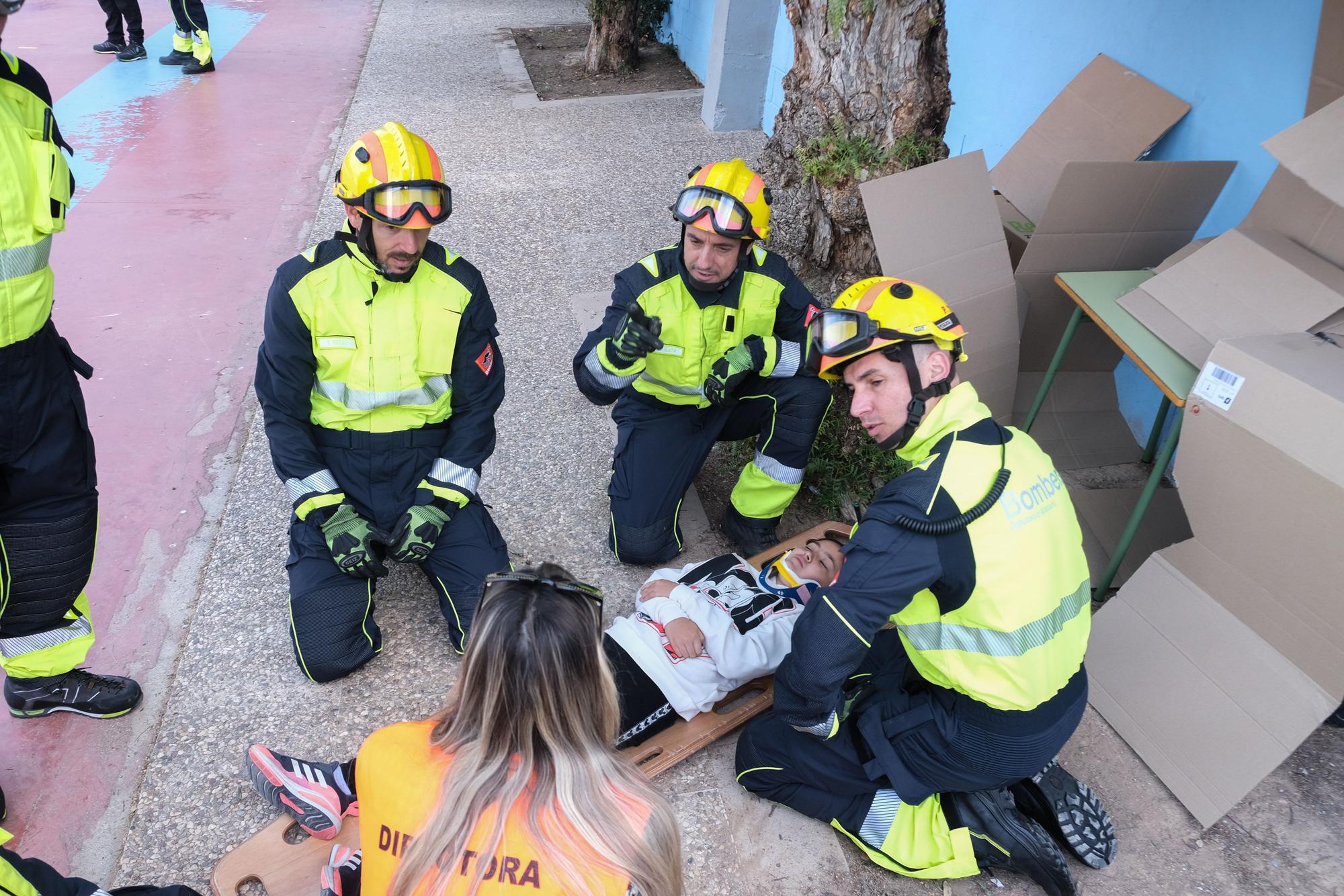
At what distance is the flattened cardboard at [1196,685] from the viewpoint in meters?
2.50

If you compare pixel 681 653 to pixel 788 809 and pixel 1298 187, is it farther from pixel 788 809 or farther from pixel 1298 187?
pixel 1298 187

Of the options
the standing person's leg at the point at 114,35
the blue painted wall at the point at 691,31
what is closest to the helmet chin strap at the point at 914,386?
the blue painted wall at the point at 691,31

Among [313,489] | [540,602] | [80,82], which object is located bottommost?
[80,82]

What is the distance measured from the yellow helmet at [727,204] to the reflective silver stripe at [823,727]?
5.60 feet

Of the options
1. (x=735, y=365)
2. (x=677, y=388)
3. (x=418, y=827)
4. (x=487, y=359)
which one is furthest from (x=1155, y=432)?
(x=418, y=827)

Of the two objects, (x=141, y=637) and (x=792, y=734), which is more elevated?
(x=792, y=734)

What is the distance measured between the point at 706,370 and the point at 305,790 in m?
2.03

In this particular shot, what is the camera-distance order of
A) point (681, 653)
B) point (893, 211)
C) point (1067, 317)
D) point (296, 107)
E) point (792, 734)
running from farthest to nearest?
point (296, 107)
point (1067, 317)
point (893, 211)
point (681, 653)
point (792, 734)

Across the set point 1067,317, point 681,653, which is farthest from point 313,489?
point 1067,317

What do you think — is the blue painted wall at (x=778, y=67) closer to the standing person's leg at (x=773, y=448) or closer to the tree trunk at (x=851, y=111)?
the tree trunk at (x=851, y=111)

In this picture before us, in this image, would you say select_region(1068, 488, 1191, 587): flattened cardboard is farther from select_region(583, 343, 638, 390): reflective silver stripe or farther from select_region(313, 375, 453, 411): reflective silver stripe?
select_region(313, 375, 453, 411): reflective silver stripe

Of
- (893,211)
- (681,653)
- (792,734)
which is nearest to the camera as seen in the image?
(792,734)

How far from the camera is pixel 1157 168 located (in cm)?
339

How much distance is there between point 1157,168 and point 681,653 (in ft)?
8.90
